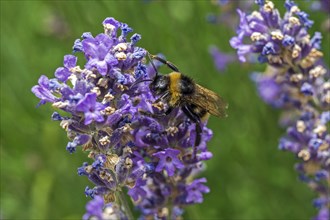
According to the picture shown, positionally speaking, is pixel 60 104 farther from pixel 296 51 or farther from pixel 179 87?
pixel 296 51

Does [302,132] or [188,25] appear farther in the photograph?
[188,25]

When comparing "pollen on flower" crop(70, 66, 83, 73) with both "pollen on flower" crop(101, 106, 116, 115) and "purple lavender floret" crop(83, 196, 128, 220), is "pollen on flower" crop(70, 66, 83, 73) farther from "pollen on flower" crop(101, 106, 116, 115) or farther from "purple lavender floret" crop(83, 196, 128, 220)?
"purple lavender floret" crop(83, 196, 128, 220)

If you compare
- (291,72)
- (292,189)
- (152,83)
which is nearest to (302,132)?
(291,72)

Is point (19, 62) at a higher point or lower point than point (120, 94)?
higher

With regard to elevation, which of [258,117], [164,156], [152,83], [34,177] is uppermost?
[258,117]

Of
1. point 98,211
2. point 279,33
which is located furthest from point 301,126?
point 98,211

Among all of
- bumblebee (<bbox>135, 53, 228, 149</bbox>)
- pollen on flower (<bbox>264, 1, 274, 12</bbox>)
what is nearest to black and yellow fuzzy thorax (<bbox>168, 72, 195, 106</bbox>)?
bumblebee (<bbox>135, 53, 228, 149</bbox>)

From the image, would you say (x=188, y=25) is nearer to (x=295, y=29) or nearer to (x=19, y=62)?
(x=19, y=62)
